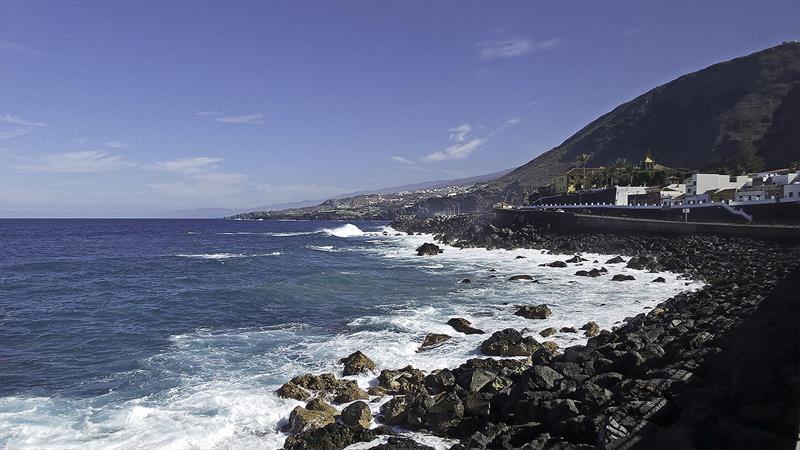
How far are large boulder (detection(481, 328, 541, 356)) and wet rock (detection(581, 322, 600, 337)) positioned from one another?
2734 mm

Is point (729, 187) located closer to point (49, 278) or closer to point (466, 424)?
point (466, 424)

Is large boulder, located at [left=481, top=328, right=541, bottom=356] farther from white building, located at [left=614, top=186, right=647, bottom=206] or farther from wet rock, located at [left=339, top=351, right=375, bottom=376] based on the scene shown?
white building, located at [left=614, top=186, right=647, bottom=206]

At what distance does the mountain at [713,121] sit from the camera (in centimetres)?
10212

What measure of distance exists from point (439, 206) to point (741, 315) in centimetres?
16960

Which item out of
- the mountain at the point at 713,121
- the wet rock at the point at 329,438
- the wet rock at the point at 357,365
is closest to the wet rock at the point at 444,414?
the wet rock at the point at 329,438

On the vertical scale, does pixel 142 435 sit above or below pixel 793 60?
below

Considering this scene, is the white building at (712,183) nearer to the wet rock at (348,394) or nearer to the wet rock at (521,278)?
the wet rock at (521,278)

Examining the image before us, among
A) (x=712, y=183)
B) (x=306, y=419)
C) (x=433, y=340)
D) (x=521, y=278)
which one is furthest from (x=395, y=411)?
(x=712, y=183)

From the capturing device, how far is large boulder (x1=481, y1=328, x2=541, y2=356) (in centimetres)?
A: 1501

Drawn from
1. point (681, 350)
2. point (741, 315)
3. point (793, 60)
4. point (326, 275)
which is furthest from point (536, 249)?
point (793, 60)

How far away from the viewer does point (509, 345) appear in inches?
596

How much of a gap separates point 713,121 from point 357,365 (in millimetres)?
137639

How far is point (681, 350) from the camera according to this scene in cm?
1127

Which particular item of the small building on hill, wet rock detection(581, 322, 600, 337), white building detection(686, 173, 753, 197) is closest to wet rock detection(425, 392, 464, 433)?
wet rock detection(581, 322, 600, 337)
